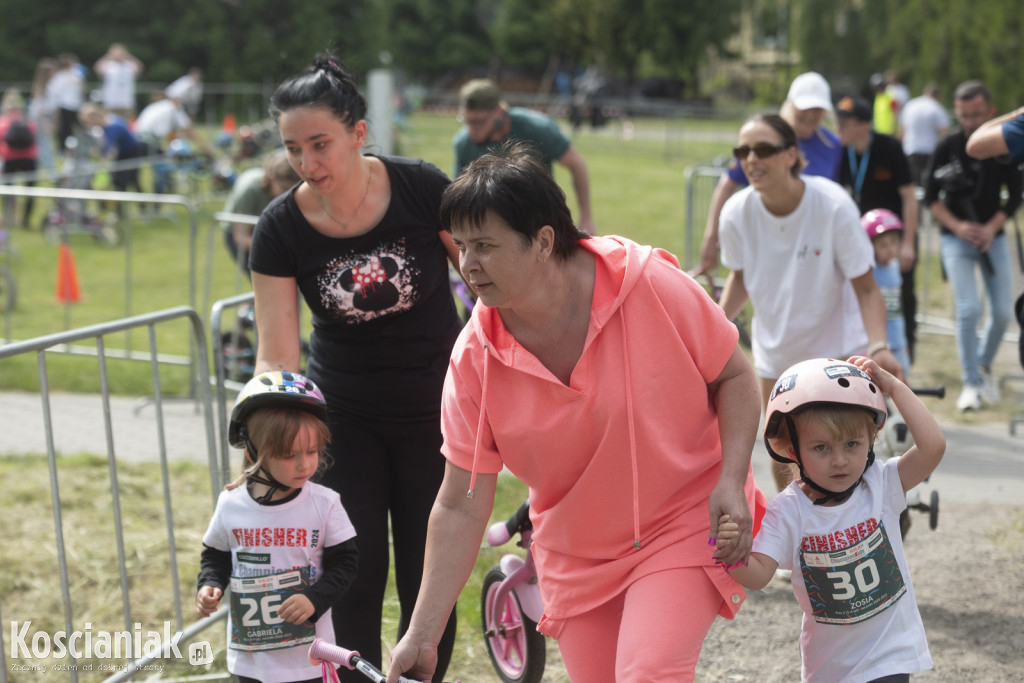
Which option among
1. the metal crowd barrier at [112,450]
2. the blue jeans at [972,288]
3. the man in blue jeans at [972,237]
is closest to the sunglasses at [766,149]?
the metal crowd barrier at [112,450]

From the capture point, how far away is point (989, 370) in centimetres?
832

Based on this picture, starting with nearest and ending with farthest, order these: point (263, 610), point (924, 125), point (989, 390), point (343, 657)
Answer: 1. point (343, 657)
2. point (263, 610)
3. point (989, 390)
4. point (924, 125)

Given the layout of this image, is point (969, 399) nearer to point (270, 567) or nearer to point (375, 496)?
point (375, 496)

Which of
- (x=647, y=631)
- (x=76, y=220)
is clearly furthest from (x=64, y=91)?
(x=647, y=631)

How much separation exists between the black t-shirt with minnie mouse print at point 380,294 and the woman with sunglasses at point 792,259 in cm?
163

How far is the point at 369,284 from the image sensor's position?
3.45 m

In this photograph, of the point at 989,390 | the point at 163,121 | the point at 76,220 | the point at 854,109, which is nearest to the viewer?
the point at 854,109

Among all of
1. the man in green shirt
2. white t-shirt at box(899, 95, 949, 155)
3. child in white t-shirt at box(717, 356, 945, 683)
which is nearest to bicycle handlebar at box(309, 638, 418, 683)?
child in white t-shirt at box(717, 356, 945, 683)

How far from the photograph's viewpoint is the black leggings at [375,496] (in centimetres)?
355

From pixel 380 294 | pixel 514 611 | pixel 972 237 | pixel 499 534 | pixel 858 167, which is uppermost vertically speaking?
pixel 858 167

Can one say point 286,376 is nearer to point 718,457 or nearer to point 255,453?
point 255,453

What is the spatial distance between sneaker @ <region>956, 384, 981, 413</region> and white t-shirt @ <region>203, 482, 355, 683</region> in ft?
19.6

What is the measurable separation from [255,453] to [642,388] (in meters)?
1.39

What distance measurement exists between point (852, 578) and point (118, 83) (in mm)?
22031
